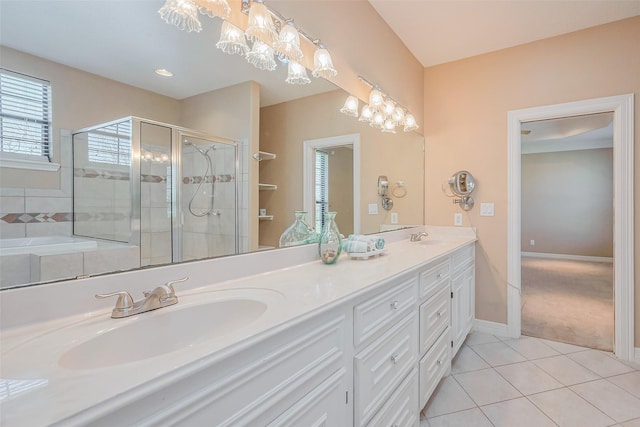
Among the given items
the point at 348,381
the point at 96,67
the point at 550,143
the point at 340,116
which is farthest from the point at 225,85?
the point at 550,143

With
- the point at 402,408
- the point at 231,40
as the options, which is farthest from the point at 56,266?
the point at 402,408

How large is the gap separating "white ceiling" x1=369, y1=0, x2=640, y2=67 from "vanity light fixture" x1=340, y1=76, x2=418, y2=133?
59 cm

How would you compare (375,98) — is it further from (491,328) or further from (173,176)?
(491,328)

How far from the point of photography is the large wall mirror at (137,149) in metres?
0.73

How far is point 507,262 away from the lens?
2.69m

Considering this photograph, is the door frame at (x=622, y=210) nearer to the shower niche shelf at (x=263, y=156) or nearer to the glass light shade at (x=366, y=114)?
the glass light shade at (x=366, y=114)

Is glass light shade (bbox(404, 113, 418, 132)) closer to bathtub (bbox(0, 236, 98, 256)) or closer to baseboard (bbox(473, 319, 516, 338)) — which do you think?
baseboard (bbox(473, 319, 516, 338))

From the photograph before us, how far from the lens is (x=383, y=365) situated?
1171 millimetres

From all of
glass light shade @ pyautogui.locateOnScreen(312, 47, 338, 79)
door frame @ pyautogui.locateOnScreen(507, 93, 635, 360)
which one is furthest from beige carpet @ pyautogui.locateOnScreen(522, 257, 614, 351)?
glass light shade @ pyautogui.locateOnScreen(312, 47, 338, 79)

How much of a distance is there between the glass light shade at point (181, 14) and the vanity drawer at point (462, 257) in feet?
6.39

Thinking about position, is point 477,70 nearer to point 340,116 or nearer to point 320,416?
point 340,116

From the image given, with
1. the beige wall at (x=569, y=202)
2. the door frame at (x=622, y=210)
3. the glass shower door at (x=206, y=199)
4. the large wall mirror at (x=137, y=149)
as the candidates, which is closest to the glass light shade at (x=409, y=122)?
the door frame at (x=622, y=210)

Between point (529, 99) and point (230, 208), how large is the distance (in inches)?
108

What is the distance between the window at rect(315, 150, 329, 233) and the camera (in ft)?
5.58
